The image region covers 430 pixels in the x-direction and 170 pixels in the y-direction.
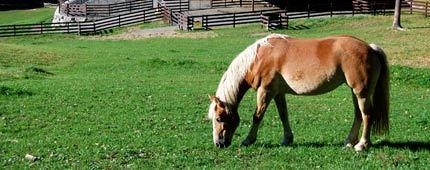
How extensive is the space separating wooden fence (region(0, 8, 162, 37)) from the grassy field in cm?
2187

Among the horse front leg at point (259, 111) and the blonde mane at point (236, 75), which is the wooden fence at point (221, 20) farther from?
the blonde mane at point (236, 75)

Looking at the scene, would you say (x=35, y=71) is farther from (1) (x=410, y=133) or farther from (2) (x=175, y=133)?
(1) (x=410, y=133)

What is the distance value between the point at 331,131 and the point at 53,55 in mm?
25293

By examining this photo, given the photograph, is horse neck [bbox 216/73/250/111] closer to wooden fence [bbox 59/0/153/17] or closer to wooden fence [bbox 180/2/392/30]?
wooden fence [bbox 180/2/392/30]

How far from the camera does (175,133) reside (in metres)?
12.0

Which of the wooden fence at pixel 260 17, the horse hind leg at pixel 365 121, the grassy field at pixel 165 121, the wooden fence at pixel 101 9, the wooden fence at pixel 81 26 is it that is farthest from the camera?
the wooden fence at pixel 101 9

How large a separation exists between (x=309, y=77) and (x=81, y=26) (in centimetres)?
4706

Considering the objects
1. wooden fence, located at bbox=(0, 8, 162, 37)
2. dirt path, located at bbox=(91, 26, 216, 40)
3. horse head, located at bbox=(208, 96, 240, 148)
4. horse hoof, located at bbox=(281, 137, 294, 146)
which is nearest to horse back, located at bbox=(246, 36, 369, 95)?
horse head, located at bbox=(208, 96, 240, 148)

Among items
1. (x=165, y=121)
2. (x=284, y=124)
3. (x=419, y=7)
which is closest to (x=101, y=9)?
(x=419, y=7)

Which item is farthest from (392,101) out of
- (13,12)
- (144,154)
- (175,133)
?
(13,12)

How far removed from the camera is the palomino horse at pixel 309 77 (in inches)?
367

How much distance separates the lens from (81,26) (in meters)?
54.6

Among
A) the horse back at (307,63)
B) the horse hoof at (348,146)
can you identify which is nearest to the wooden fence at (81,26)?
the horse back at (307,63)

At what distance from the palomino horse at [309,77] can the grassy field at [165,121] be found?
448mm
